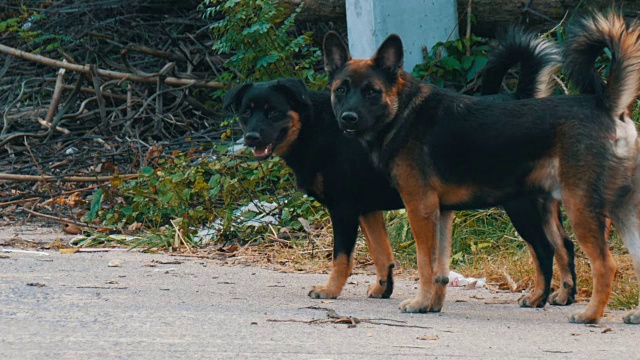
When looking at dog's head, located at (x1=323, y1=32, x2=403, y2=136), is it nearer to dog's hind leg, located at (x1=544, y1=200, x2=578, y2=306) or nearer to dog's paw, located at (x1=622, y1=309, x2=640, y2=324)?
dog's hind leg, located at (x1=544, y1=200, x2=578, y2=306)

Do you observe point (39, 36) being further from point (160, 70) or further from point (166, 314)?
point (166, 314)

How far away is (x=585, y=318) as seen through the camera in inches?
216

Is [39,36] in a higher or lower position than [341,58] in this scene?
lower

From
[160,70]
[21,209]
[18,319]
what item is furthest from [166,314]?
[160,70]

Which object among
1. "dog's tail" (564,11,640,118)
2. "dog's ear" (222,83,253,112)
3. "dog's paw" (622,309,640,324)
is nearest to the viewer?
"dog's paw" (622,309,640,324)

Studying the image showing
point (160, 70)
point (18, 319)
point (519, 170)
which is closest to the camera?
point (18, 319)

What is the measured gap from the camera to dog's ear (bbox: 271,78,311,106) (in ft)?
22.2

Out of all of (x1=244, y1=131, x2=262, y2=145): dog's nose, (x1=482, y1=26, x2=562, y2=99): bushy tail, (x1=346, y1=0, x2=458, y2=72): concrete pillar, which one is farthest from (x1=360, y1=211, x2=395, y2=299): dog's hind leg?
(x1=346, y1=0, x2=458, y2=72): concrete pillar

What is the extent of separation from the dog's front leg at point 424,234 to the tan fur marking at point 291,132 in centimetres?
114

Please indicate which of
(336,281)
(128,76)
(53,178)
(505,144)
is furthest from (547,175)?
(128,76)

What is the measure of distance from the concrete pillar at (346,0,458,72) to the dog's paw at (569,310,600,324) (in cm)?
468

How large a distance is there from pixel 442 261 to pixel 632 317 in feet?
3.77

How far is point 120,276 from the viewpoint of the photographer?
711 cm

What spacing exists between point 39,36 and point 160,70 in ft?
6.81
